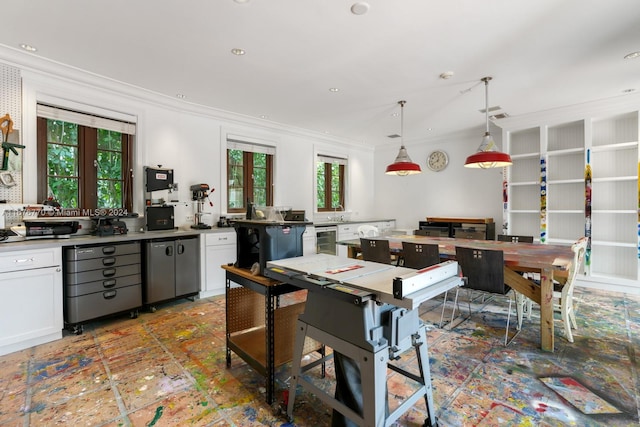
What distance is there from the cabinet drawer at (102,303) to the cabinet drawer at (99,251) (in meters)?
0.39

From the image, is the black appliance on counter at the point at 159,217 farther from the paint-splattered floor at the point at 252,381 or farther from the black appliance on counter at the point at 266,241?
the black appliance on counter at the point at 266,241

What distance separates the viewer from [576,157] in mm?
4883

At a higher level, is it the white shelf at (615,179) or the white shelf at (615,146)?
the white shelf at (615,146)

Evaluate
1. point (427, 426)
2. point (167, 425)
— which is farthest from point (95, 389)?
point (427, 426)

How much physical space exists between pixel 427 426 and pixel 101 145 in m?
4.42

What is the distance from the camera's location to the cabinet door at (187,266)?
3742 millimetres

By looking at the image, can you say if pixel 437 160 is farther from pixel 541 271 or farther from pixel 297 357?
pixel 297 357

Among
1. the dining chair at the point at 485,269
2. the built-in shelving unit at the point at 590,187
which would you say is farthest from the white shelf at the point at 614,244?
the dining chair at the point at 485,269

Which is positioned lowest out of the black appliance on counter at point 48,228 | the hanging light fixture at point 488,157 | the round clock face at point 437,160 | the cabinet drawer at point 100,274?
the cabinet drawer at point 100,274

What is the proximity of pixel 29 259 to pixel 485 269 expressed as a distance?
162 inches

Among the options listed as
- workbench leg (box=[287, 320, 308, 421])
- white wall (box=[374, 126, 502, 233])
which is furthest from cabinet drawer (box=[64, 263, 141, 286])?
white wall (box=[374, 126, 502, 233])

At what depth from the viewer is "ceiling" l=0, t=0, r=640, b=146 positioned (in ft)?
7.46

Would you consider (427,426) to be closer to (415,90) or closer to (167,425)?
(167,425)

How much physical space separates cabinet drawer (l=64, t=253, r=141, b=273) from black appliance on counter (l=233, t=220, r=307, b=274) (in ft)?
5.82
